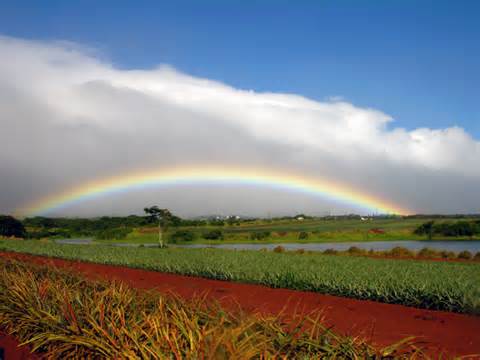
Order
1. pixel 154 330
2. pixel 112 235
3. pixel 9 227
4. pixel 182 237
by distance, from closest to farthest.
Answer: pixel 154 330, pixel 182 237, pixel 9 227, pixel 112 235

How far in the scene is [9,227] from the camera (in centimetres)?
5906

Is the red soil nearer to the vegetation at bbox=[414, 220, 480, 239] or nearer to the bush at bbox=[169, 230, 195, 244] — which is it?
the bush at bbox=[169, 230, 195, 244]

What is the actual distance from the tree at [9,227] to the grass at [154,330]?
5777 centimetres

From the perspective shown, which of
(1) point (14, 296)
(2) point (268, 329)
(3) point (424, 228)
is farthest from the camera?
(3) point (424, 228)

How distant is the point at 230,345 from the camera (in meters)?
3.01

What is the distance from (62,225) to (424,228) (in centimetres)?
6514

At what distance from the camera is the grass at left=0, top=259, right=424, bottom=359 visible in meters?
3.32

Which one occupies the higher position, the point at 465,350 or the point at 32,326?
the point at 32,326

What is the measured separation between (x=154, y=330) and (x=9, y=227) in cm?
6245

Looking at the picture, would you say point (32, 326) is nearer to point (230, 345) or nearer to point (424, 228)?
point (230, 345)

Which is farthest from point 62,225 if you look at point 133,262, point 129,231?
point 133,262

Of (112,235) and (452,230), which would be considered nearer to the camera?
(452,230)

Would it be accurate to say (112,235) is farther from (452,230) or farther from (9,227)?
(452,230)

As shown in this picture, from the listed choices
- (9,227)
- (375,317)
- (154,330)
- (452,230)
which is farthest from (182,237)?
(154,330)
